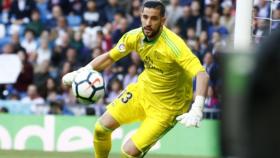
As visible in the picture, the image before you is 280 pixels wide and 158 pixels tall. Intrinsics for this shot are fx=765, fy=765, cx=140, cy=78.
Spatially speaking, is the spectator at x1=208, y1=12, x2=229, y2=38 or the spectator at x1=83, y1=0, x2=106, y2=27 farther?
the spectator at x1=83, y1=0, x2=106, y2=27

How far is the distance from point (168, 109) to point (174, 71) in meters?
0.38

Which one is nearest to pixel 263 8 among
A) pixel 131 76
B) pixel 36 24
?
pixel 131 76

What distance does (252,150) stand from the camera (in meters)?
1.40

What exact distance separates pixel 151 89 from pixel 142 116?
30 centimetres

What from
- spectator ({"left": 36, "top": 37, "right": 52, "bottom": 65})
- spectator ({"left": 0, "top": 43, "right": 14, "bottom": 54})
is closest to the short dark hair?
spectator ({"left": 36, "top": 37, "right": 52, "bottom": 65})

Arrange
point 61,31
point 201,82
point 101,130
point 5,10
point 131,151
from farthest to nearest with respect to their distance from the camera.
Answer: point 5,10, point 61,31, point 101,130, point 131,151, point 201,82

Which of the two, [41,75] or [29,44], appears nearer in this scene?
[41,75]

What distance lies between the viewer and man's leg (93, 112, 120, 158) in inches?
A: 291

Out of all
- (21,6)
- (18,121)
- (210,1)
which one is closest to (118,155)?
(18,121)

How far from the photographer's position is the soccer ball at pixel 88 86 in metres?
7.25

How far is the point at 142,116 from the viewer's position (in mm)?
7543

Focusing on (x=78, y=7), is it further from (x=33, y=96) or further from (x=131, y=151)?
(x=131, y=151)

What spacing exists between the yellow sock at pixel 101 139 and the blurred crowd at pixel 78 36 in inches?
186

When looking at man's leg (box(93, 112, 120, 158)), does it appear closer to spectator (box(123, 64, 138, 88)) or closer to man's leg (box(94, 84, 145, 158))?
man's leg (box(94, 84, 145, 158))
